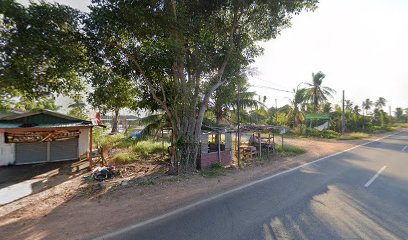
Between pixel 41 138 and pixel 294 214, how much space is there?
11.2 meters

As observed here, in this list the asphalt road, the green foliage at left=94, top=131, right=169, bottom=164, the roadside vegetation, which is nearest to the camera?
the asphalt road

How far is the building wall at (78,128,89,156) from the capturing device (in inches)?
538

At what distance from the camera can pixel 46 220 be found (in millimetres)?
4652

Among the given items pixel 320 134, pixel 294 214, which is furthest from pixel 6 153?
pixel 320 134

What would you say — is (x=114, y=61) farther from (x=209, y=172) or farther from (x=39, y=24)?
(x=209, y=172)

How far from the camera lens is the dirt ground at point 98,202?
427cm

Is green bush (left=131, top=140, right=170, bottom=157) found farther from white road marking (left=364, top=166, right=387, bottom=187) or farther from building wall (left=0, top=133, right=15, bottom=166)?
white road marking (left=364, top=166, right=387, bottom=187)

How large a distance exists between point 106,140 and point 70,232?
15.1 metres

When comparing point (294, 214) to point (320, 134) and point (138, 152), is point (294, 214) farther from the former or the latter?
point (320, 134)

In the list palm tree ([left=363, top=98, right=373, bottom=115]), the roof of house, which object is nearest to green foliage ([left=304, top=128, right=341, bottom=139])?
the roof of house

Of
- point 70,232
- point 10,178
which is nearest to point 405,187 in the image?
point 70,232

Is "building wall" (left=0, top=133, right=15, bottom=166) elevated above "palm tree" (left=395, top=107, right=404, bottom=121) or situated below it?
below

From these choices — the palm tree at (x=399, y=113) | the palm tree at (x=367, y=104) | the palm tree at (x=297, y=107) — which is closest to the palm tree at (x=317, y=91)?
the palm tree at (x=297, y=107)

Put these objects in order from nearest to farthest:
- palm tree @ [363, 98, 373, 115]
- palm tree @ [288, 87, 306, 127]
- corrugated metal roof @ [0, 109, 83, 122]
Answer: corrugated metal roof @ [0, 109, 83, 122], palm tree @ [288, 87, 306, 127], palm tree @ [363, 98, 373, 115]
